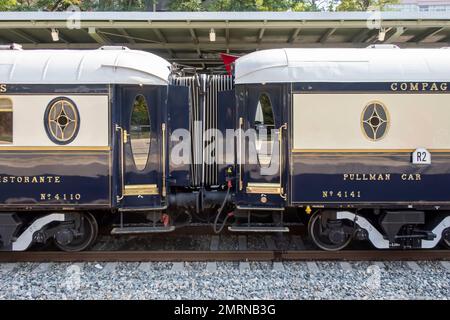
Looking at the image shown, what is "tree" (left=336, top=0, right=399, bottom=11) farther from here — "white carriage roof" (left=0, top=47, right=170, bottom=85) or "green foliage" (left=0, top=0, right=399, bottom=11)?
"white carriage roof" (left=0, top=47, right=170, bottom=85)

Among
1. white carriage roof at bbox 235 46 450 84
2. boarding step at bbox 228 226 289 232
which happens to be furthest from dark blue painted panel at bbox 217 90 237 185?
boarding step at bbox 228 226 289 232

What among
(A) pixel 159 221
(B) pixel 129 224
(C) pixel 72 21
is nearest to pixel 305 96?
(A) pixel 159 221

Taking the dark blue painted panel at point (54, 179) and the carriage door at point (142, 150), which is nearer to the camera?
the dark blue painted panel at point (54, 179)

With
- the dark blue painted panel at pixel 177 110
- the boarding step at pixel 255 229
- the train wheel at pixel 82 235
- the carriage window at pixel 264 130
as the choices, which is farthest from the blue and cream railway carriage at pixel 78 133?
the carriage window at pixel 264 130

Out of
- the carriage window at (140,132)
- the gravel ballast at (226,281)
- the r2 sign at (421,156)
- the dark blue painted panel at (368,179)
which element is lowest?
the gravel ballast at (226,281)

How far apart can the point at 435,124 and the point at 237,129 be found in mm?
3129

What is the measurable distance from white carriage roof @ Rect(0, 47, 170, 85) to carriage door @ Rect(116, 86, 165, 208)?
0.77ft

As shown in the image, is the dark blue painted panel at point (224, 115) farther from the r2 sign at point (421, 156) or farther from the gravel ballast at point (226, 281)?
Result: the r2 sign at point (421, 156)

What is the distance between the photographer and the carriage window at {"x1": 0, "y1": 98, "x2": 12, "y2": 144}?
6117 mm

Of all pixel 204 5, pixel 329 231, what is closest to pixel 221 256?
pixel 329 231

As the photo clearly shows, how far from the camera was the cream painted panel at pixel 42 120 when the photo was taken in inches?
240

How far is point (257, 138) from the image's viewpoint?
6367 millimetres

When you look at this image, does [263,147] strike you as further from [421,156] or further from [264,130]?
[421,156]

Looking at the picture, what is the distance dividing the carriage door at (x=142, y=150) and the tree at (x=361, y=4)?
562 inches
